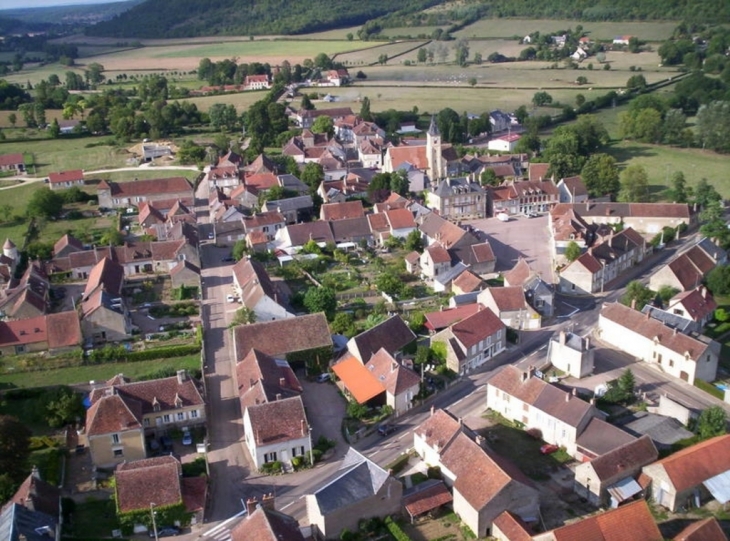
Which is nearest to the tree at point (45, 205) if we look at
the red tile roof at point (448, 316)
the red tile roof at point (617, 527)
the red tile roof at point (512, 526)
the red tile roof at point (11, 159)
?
the red tile roof at point (11, 159)

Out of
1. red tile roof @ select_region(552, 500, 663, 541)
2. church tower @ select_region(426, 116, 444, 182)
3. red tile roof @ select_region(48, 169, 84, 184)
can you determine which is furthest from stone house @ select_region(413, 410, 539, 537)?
red tile roof @ select_region(48, 169, 84, 184)

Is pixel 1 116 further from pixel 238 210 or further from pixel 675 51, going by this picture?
pixel 675 51

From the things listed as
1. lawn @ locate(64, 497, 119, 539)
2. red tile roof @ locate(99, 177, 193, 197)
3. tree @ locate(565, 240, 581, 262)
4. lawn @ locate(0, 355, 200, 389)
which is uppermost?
red tile roof @ locate(99, 177, 193, 197)

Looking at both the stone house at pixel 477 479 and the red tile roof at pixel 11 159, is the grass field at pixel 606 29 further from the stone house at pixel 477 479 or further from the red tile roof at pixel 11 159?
the stone house at pixel 477 479

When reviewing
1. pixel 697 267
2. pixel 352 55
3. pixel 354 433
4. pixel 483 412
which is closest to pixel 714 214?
pixel 697 267

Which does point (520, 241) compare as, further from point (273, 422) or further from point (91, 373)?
point (91, 373)

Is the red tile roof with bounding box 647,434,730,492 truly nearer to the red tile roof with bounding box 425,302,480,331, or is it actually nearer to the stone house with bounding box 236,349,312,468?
the stone house with bounding box 236,349,312,468
